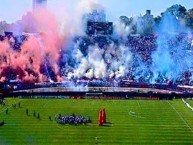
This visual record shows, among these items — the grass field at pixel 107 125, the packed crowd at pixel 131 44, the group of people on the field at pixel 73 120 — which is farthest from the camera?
the packed crowd at pixel 131 44

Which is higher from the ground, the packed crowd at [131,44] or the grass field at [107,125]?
the packed crowd at [131,44]

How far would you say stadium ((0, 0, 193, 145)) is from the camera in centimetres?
4688

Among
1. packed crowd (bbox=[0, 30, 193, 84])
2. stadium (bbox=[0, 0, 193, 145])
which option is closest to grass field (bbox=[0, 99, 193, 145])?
stadium (bbox=[0, 0, 193, 145])

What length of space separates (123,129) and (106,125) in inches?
96.5

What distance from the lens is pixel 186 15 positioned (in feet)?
476

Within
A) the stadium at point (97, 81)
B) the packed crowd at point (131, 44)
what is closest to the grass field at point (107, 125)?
the stadium at point (97, 81)

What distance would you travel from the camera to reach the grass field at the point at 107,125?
1683 inches

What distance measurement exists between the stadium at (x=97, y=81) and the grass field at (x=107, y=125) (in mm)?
86

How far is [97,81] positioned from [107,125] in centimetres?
4324

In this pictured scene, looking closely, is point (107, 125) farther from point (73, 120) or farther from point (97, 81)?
point (97, 81)

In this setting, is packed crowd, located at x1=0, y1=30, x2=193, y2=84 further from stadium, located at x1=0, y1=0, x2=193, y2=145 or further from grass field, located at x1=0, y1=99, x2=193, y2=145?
grass field, located at x1=0, y1=99, x2=193, y2=145

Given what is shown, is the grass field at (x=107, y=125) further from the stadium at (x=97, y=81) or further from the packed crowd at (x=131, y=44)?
the packed crowd at (x=131, y=44)

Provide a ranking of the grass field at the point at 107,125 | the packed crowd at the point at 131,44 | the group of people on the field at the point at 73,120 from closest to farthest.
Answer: the grass field at the point at 107,125, the group of people on the field at the point at 73,120, the packed crowd at the point at 131,44

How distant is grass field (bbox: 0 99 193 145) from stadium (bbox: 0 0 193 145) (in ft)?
0.28
